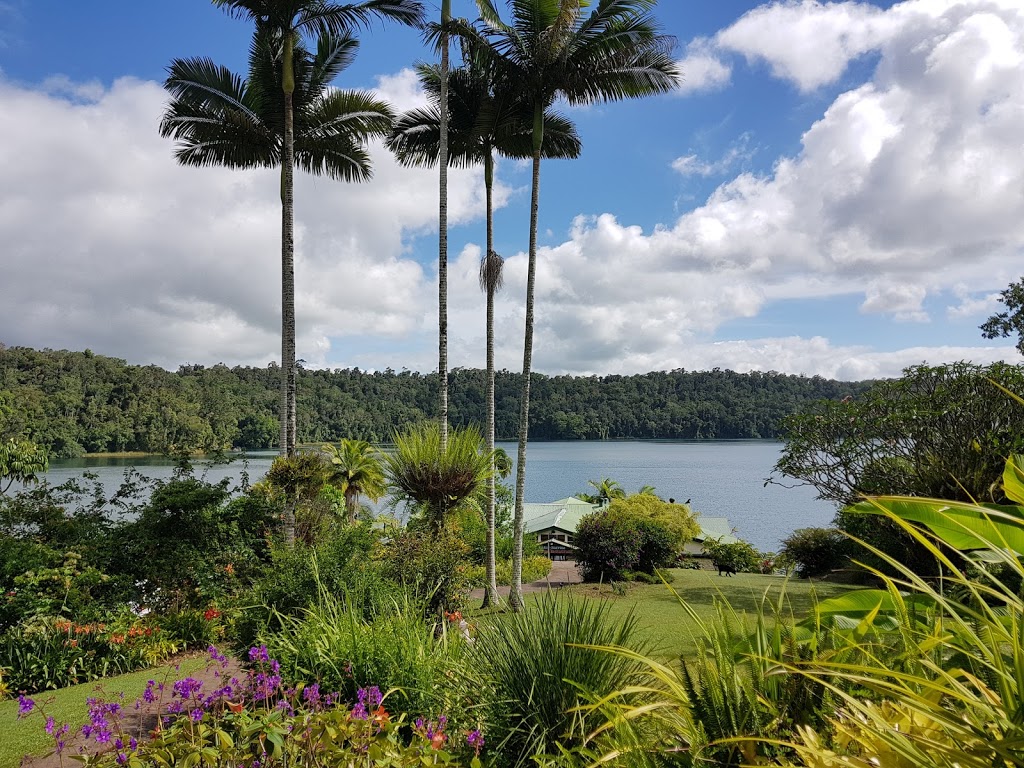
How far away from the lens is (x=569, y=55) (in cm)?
1248

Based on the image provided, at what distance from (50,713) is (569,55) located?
1295 cm

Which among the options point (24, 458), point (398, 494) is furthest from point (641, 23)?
point (24, 458)

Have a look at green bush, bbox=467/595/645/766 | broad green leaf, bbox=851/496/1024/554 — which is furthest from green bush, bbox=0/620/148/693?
broad green leaf, bbox=851/496/1024/554

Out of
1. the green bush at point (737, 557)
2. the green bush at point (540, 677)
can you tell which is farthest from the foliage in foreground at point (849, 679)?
the green bush at point (737, 557)

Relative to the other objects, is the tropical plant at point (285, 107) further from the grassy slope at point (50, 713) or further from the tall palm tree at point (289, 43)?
the grassy slope at point (50, 713)

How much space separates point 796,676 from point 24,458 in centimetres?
1987

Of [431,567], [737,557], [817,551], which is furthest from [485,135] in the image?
[737,557]

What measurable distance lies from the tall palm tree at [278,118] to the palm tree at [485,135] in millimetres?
1630

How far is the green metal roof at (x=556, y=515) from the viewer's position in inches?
1223

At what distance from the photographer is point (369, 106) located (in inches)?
529

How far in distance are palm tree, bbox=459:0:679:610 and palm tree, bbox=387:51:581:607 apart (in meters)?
0.69

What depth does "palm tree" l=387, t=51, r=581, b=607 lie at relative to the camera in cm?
1384

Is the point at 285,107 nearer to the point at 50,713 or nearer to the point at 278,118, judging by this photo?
the point at 278,118

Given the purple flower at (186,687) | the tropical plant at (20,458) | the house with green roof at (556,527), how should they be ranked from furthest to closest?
the house with green roof at (556,527) → the tropical plant at (20,458) → the purple flower at (186,687)
